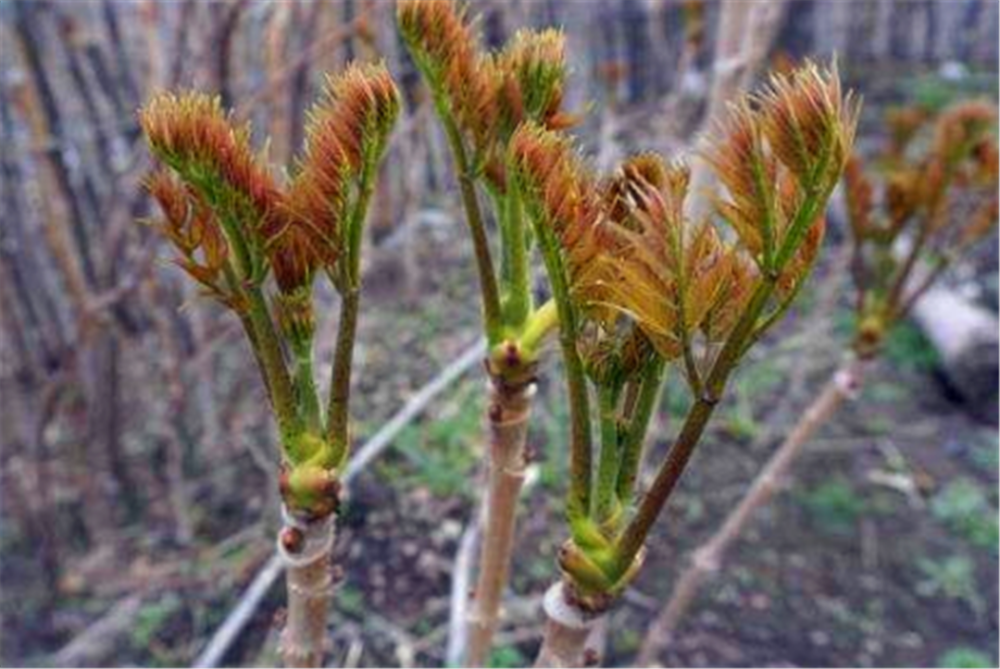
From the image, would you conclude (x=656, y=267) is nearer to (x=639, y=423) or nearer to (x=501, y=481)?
(x=639, y=423)

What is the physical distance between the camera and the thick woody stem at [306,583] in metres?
0.60

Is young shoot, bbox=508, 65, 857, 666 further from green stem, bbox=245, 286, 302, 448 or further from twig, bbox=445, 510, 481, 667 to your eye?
twig, bbox=445, 510, 481, 667

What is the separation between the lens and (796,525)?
2217 mm

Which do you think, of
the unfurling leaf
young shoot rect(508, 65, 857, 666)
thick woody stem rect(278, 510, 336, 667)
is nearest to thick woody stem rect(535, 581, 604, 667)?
young shoot rect(508, 65, 857, 666)

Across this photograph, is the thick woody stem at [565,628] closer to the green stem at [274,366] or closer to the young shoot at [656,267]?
the young shoot at [656,267]

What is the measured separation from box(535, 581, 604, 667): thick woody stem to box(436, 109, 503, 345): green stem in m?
0.16

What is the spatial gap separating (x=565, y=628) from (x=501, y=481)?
0.51 ft

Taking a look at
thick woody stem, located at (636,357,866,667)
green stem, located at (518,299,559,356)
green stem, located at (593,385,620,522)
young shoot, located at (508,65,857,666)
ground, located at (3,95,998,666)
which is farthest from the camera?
ground, located at (3,95,998,666)

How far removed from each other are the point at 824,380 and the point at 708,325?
7.92ft

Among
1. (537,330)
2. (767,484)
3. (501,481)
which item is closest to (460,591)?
(767,484)

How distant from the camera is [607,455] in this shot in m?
0.55

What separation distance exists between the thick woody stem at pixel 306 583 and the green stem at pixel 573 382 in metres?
0.14

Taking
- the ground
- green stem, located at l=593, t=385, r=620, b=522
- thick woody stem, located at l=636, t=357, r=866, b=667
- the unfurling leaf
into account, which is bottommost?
the ground

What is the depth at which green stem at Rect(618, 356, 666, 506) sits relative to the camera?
529mm
